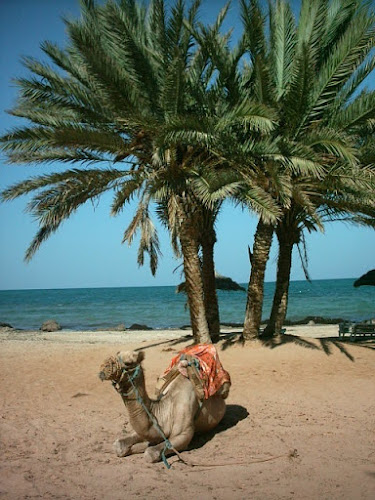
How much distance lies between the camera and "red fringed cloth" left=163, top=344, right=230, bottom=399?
6.16m

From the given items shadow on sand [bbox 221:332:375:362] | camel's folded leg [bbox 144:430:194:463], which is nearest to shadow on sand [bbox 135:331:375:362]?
shadow on sand [bbox 221:332:375:362]

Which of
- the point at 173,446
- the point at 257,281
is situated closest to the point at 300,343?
the point at 257,281

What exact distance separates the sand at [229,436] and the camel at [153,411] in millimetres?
156

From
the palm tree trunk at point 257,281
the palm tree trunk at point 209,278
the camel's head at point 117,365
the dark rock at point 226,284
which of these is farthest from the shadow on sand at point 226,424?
the dark rock at point 226,284

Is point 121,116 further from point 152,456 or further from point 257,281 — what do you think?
point 152,456

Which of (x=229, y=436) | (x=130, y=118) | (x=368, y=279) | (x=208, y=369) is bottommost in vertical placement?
(x=229, y=436)

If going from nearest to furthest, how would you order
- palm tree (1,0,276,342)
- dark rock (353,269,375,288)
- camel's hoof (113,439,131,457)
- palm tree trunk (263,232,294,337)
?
1. camel's hoof (113,439,131,457)
2. palm tree (1,0,276,342)
3. palm tree trunk (263,232,294,337)
4. dark rock (353,269,375,288)

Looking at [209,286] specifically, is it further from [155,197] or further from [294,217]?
[155,197]

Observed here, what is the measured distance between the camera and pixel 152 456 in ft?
17.8

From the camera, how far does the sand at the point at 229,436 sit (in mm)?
4883

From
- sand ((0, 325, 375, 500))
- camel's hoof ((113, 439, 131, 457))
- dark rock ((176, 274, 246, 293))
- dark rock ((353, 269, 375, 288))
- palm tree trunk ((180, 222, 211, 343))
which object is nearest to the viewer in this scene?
sand ((0, 325, 375, 500))

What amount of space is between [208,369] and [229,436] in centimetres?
86

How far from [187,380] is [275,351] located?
5.63m

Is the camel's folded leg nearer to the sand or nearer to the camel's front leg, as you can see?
the sand
